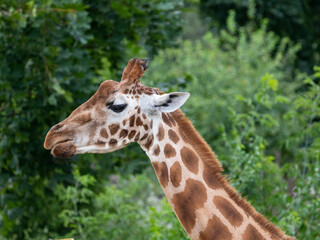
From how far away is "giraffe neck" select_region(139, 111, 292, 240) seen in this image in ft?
9.39

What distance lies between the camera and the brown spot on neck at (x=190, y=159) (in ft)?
9.67

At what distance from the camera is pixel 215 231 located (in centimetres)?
285

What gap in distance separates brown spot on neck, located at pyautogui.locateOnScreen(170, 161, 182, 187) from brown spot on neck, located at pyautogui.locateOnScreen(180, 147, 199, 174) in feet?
0.16

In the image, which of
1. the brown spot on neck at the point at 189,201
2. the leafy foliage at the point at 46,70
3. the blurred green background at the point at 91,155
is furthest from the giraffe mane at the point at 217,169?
the leafy foliage at the point at 46,70

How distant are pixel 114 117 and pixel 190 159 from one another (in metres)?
0.48

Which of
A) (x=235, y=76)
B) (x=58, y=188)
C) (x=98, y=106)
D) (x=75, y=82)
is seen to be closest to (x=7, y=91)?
(x=75, y=82)

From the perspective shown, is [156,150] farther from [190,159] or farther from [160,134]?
[190,159]

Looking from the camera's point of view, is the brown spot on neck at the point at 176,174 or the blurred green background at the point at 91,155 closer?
the brown spot on neck at the point at 176,174

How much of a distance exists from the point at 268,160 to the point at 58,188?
7.43ft

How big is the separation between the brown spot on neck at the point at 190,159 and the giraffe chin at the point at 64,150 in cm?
60

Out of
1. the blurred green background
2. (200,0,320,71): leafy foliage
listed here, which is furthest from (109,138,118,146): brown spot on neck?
(200,0,320,71): leafy foliage

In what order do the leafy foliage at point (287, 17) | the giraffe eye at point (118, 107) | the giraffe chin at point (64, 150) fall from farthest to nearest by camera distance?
the leafy foliage at point (287, 17), the giraffe eye at point (118, 107), the giraffe chin at point (64, 150)

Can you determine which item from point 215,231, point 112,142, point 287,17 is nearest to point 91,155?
point 112,142

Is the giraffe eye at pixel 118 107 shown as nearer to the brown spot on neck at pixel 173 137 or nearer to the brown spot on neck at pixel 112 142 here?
the brown spot on neck at pixel 112 142
